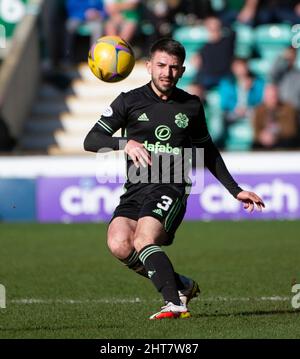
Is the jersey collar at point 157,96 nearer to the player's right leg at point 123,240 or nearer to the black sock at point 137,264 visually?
the player's right leg at point 123,240

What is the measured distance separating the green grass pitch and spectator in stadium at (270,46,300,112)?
4.06 metres

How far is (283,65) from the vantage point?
20.1 meters

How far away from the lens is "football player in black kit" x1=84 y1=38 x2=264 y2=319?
7.65 m

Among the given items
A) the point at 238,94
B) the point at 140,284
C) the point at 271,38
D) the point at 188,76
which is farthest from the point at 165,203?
the point at 271,38

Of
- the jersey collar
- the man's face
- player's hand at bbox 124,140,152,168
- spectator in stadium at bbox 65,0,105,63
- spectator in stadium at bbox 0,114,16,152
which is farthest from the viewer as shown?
spectator in stadium at bbox 65,0,105,63

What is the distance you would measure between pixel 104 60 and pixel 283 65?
12.2 meters

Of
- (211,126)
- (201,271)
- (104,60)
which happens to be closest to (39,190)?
(211,126)

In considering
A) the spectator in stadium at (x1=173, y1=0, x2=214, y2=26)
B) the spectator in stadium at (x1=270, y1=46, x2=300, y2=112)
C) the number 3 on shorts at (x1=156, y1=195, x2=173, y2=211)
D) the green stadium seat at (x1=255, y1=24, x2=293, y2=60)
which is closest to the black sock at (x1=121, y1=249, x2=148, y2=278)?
the number 3 on shorts at (x1=156, y1=195, x2=173, y2=211)

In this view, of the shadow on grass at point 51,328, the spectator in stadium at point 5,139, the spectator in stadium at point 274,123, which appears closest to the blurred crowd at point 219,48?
the spectator in stadium at point 274,123

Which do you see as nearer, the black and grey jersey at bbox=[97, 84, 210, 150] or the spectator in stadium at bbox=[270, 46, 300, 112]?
the black and grey jersey at bbox=[97, 84, 210, 150]

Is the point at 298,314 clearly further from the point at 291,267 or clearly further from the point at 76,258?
the point at 76,258

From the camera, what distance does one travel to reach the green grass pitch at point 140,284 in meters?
7.21

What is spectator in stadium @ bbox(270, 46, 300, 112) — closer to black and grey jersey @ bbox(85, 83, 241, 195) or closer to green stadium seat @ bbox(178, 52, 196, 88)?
green stadium seat @ bbox(178, 52, 196, 88)

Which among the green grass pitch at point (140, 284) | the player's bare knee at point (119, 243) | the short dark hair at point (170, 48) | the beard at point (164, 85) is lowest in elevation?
the green grass pitch at point (140, 284)
